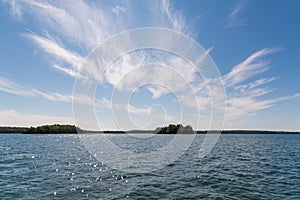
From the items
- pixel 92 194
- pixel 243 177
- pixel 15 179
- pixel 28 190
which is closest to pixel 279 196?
pixel 243 177

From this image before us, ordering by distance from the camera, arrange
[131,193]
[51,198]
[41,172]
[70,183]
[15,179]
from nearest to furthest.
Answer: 1. [51,198]
2. [131,193]
3. [70,183]
4. [15,179]
5. [41,172]

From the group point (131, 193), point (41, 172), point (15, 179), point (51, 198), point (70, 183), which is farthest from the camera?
point (41, 172)

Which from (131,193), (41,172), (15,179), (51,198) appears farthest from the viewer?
(41,172)

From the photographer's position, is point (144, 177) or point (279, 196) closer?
point (279, 196)

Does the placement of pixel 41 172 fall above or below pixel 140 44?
below

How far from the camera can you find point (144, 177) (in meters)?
23.7

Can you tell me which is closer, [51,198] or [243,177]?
[51,198]

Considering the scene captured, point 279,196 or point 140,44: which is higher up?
point 140,44

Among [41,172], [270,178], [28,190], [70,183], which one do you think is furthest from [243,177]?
[41,172]

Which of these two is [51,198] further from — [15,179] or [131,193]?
[15,179]

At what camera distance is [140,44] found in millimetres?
23031

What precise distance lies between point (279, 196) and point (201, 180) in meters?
6.93

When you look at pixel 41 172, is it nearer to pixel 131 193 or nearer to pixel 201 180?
pixel 131 193

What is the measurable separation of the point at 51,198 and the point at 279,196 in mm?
16903
